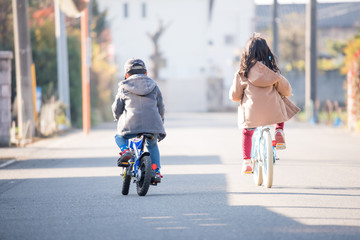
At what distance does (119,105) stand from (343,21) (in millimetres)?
73740

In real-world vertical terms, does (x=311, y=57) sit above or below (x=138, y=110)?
above

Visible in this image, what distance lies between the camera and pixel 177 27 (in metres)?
58.8

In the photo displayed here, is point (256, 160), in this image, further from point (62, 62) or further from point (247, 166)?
point (62, 62)

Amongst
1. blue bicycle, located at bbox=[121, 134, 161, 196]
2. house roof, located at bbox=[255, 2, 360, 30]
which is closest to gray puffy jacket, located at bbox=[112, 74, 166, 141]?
blue bicycle, located at bbox=[121, 134, 161, 196]

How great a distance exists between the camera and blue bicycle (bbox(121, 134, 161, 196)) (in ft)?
24.0

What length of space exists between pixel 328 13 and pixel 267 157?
76.2 m

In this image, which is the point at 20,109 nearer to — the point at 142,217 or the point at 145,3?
the point at 142,217

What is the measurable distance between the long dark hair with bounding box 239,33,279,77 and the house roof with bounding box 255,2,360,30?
226 ft

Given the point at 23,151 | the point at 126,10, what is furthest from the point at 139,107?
the point at 126,10

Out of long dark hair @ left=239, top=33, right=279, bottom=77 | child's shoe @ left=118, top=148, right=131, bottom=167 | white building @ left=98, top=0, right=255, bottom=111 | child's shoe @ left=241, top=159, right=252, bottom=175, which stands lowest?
child's shoe @ left=241, top=159, right=252, bottom=175

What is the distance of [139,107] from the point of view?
296 inches

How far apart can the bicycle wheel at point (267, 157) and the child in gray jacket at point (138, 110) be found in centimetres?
111

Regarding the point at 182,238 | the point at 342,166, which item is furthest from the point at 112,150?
the point at 182,238

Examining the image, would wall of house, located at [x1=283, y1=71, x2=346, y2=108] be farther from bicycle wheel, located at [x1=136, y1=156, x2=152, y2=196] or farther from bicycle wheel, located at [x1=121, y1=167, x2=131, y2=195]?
bicycle wheel, located at [x1=136, y1=156, x2=152, y2=196]
